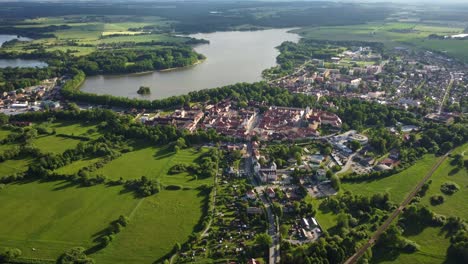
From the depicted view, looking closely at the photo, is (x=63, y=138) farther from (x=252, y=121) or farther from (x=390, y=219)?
(x=390, y=219)

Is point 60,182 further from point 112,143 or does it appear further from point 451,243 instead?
point 451,243

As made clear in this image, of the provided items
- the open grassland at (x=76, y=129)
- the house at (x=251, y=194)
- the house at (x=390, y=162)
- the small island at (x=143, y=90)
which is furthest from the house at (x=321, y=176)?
the small island at (x=143, y=90)

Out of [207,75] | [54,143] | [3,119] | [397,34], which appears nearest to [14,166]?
[54,143]

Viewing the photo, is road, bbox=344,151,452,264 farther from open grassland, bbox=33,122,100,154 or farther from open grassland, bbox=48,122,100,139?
Result: open grassland, bbox=48,122,100,139

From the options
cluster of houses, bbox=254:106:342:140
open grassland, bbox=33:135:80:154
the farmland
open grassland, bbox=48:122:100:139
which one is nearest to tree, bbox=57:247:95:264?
the farmland

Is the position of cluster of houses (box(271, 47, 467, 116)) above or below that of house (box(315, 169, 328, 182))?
above

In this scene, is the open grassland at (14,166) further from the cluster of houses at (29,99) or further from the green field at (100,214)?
the cluster of houses at (29,99)

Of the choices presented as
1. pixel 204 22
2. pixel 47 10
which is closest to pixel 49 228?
pixel 204 22
